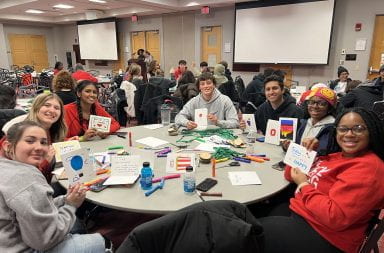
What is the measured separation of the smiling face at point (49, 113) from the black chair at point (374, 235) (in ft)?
6.83

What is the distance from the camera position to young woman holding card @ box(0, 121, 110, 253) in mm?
1033

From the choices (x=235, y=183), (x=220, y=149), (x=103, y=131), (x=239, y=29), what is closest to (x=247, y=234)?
(x=235, y=183)

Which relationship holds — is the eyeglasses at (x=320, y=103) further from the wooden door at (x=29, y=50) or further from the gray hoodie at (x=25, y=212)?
the wooden door at (x=29, y=50)

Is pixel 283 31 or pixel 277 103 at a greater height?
pixel 283 31

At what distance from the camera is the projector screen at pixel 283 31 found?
6172 millimetres

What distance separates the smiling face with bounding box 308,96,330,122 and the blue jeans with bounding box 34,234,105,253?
5.28 feet

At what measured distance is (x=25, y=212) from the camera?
3.34ft

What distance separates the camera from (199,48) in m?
8.62

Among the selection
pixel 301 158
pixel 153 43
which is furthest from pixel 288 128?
pixel 153 43

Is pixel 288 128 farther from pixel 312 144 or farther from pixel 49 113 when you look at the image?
pixel 49 113

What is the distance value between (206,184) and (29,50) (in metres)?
14.0

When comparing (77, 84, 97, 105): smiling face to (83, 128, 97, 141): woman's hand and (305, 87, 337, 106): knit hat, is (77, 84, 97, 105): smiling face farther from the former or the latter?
(305, 87, 337, 106): knit hat

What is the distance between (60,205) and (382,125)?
5.18ft

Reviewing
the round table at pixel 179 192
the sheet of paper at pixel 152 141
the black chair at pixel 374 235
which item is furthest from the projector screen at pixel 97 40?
the black chair at pixel 374 235
